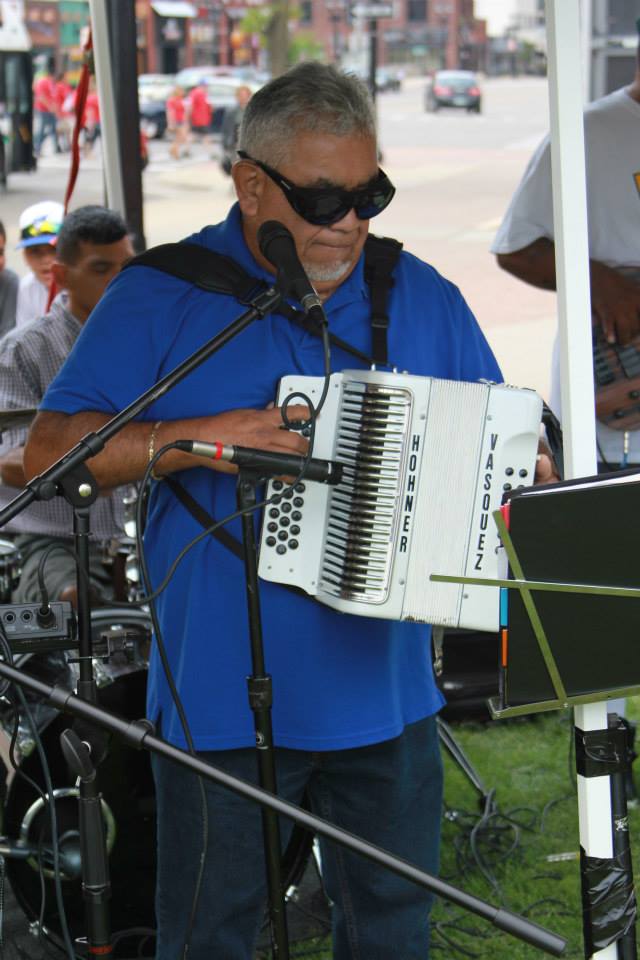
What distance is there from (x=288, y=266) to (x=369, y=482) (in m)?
0.41

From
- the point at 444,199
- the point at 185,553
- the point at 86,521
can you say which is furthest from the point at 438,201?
the point at 86,521

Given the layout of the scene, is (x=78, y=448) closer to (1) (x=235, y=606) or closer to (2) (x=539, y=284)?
(1) (x=235, y=606)

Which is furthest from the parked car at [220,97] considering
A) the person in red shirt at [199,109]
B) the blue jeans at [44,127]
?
the blue jeans at [44,127]

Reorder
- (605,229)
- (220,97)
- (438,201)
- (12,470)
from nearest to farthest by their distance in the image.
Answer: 1. (605,229)
2. (12,470)
3. (438,201)
4. (220,97)

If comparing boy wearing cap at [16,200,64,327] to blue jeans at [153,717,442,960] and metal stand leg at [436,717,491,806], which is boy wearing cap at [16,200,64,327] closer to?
metal stand leg at [436,717,491,806]

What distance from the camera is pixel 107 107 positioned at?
4.71 metres

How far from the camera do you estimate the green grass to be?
3.50 meters

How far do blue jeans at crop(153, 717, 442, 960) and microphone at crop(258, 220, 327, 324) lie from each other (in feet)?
2.78

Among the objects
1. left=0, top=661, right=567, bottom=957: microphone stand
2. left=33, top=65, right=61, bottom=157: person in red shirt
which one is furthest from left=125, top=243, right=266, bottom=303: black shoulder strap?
left=33, top=65, right=61, bottom=157: person in red shirt

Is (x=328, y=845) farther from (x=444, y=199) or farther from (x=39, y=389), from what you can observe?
(x=444, y=199)

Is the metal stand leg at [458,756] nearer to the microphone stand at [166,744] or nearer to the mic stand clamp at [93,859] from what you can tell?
the microphone stand at [166,744]

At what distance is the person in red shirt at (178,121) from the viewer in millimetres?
26084

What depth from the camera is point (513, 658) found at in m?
1.97

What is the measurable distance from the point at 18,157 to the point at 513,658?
1728 centimetres
